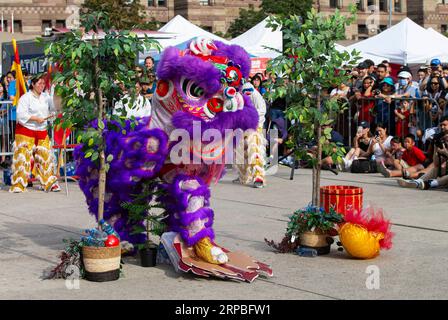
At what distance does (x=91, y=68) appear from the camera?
706 centimetres

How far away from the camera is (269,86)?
8352 mm

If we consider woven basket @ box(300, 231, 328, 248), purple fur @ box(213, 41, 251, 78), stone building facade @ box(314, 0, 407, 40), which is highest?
stone building facade @ box(314, 0, 407, 40)

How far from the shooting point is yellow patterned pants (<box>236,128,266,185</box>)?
43.1 feet

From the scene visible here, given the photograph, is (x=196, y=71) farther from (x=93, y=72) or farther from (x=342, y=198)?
(x=342, y=198)

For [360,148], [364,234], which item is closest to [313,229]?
[364,234]

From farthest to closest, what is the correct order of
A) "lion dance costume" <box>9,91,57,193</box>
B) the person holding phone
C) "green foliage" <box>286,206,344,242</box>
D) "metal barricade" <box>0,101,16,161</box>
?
"metal barricade" <box>0,101,16,161</box> → the person holding phone → "lion dance costume" <box>9,91,57,193</box> → "green foliage" <box>286,206,344,242</box>

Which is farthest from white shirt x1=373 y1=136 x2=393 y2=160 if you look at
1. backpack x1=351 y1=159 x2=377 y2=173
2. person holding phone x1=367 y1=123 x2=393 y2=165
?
backpack x1=351 y1=159 x2=377 y2=173

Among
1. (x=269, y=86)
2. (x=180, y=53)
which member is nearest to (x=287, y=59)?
(x=269, y=86)

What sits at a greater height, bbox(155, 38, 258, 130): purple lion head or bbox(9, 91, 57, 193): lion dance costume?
bbox(155, 38, 258, 130): purple lion head

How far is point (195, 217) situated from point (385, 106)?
9.70 metres

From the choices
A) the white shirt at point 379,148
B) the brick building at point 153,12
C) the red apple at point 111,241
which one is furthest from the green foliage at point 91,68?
the brick building at point 153,12

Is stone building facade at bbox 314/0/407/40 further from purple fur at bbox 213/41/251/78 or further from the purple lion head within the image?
the purple lion head

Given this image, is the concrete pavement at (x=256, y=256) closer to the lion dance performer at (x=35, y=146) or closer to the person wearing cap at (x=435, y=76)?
the lion dance performer at (x=35, y=146)

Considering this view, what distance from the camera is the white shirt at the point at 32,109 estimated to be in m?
12.6
